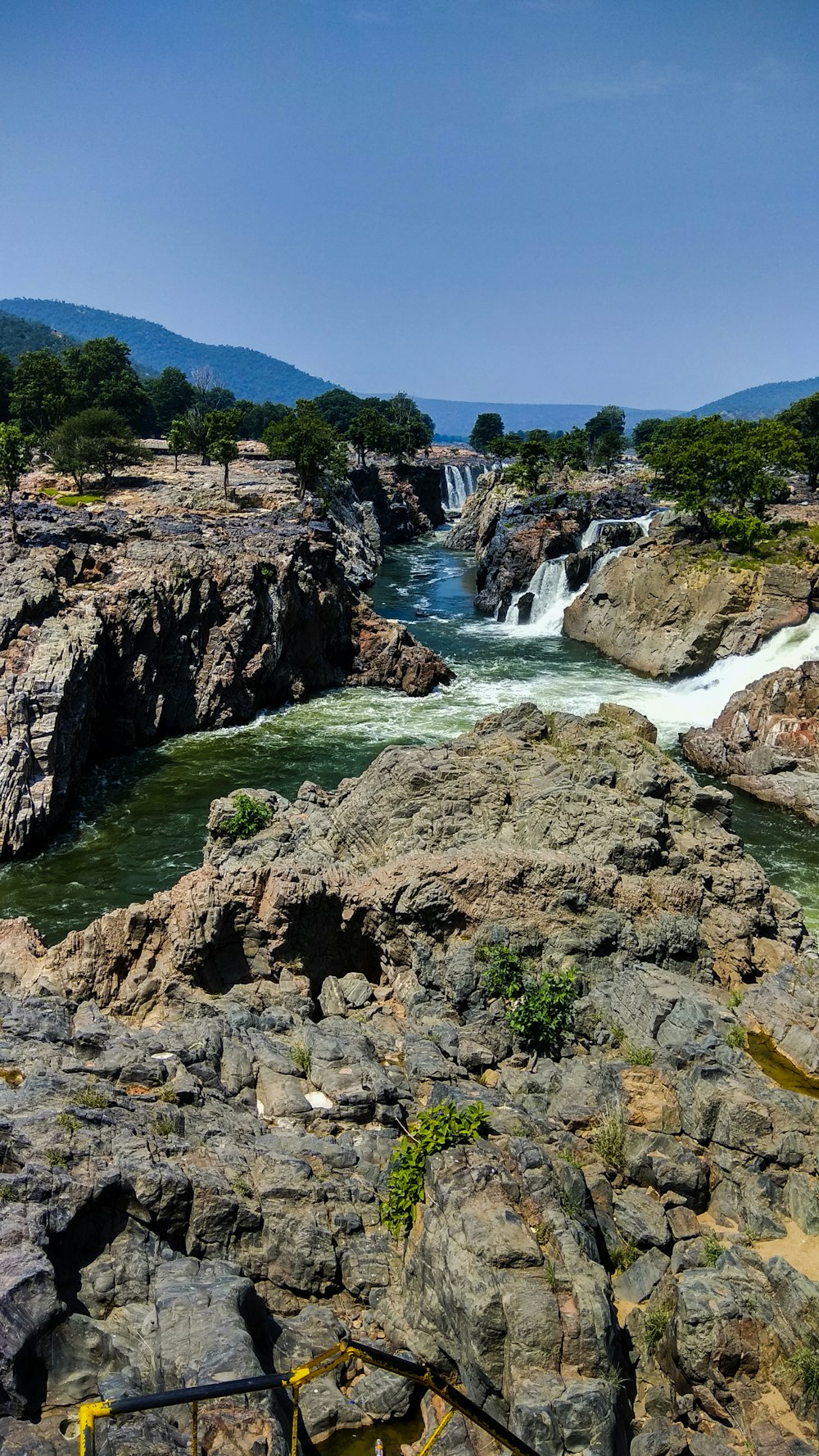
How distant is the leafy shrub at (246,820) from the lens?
72.7 ft

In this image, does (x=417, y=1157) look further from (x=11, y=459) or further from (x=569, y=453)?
(x=569, y=453)

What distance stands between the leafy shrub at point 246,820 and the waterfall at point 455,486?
122083 mm

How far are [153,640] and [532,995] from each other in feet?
106

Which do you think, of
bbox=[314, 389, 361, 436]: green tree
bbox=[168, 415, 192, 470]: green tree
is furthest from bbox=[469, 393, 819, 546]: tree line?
bbox=[314, 389, 361, 436]: green tree

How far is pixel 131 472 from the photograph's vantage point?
270ft

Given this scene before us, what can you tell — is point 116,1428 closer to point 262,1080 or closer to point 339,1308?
point 339,1308

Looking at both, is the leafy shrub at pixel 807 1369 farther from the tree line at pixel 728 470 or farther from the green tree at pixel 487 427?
the green tree at pixel 487 427

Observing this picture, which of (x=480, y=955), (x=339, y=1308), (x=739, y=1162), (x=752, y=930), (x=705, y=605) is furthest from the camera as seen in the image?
(x=705, y=605)

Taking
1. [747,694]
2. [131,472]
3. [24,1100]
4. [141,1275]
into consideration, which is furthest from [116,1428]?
[131,472]

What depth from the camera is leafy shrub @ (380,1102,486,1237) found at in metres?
10.6

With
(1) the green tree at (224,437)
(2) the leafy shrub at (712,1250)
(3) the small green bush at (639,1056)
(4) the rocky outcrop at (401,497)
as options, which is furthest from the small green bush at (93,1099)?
(4) the rocky outcrop at (401,497)

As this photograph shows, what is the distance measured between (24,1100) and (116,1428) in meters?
4.85

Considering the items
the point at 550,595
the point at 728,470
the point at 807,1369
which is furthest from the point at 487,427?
the point at 807,1369

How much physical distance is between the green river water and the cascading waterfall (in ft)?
4.41
